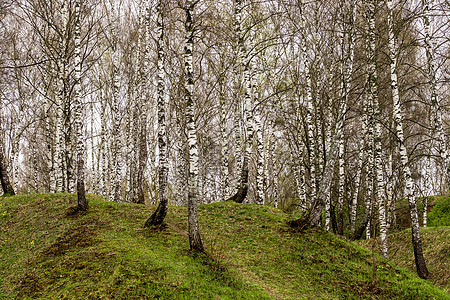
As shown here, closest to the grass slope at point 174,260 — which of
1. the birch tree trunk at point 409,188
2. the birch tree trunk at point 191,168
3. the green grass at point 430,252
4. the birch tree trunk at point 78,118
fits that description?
the birch tree trunk at point 191,168

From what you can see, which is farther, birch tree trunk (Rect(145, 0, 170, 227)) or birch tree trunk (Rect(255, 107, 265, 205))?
birch tree trunk (Rect(255, 107, 265, 205))

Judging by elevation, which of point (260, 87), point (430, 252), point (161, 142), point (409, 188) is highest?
point (260, 87)

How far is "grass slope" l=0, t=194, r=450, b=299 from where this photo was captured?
650cm

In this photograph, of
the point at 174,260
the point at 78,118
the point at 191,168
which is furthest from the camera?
the point at 78,118

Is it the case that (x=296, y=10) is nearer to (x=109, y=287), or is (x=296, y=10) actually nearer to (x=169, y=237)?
(x=169, y=237)

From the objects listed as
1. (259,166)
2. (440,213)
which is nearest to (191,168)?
(259,166)

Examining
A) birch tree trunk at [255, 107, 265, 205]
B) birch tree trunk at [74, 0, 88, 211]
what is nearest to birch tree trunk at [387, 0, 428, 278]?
birch tree trunk at [255, 107, 265, 205]

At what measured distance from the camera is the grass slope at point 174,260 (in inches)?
256

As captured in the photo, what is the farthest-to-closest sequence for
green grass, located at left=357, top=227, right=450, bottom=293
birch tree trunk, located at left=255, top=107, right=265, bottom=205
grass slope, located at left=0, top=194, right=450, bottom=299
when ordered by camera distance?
birch tree trunk, located at left=255, top=107, right=265, bottom=205
green grass, located at left=357, top=227, right=450, bottom=293
grass slope, located at left=0, top=194, right=450, bottom=299

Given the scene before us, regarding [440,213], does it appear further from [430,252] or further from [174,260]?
[174,260]

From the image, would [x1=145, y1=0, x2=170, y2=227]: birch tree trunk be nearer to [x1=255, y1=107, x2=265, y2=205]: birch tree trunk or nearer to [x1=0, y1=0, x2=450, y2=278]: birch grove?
[x1=0, y1=0, x2=450, y2=278]: birch grove

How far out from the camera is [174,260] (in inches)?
295

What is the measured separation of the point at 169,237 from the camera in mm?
8992

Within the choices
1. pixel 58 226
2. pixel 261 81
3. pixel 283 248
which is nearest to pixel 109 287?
pixel 58 226
